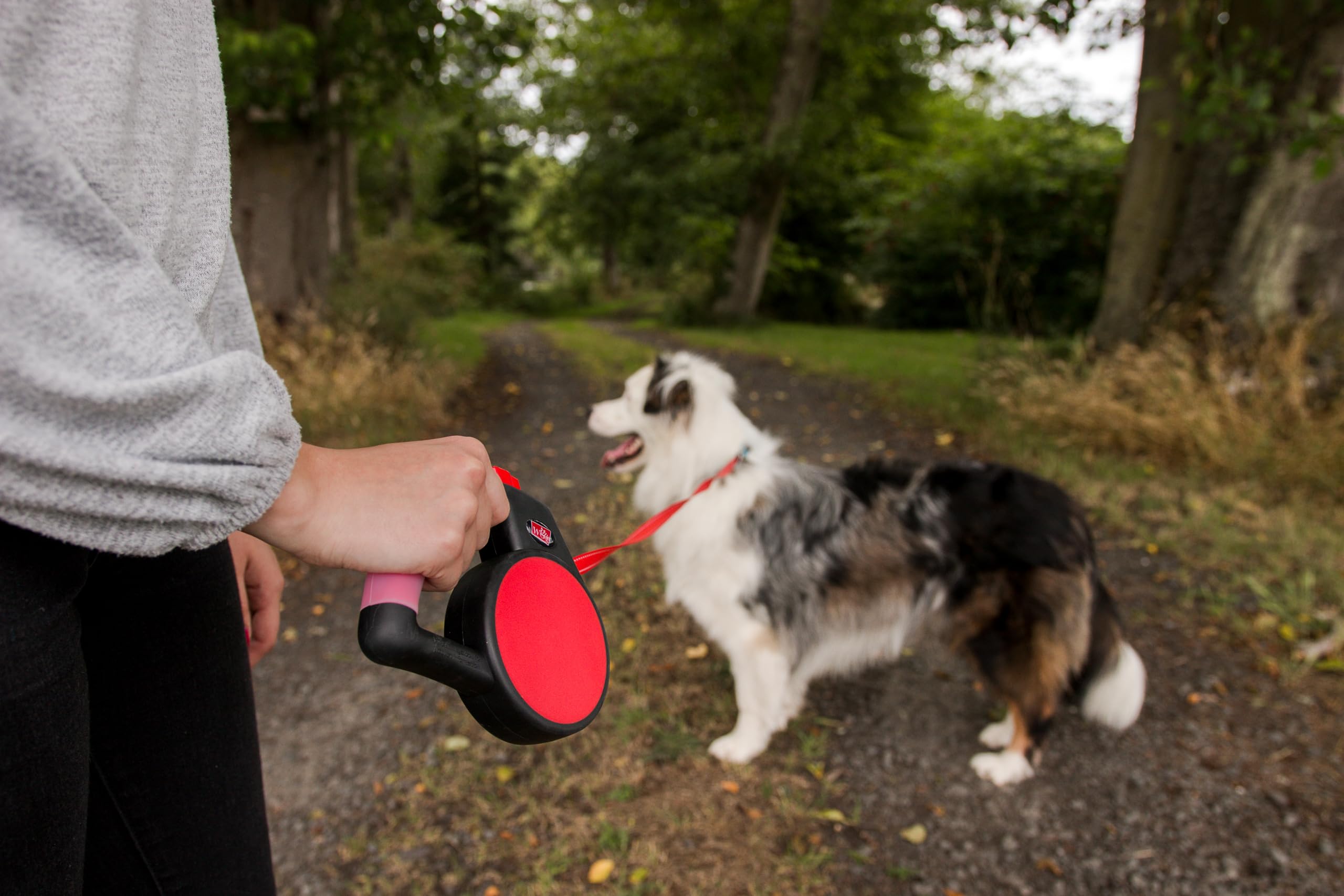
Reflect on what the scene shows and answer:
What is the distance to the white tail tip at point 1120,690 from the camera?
280 cm

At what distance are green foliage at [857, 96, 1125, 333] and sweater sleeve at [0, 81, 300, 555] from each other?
453 inches

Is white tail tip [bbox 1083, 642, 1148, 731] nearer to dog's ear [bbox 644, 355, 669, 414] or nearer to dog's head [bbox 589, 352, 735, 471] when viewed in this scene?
dog's head [bbox 589, 352, 735, 471]

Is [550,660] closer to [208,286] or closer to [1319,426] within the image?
[208,286]

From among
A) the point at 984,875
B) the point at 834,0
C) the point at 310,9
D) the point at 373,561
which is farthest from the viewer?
the point at 834,0

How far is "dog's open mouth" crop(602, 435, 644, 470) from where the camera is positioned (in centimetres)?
328

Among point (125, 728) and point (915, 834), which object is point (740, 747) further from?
point (125, 728)

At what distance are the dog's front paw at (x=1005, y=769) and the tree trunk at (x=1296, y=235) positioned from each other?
492 centimetres

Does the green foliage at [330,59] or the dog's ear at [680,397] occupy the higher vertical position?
the green foliage at [330,59]

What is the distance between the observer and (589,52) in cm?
1600

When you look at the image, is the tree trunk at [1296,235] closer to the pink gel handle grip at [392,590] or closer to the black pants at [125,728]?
the pink gel handle grip at [392,590]

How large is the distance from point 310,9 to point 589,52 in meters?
10.9

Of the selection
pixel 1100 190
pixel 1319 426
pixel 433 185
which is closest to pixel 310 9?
pixel 1319 426

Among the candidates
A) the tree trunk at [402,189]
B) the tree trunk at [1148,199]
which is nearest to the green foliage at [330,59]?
the tree trunk at [1148,199]

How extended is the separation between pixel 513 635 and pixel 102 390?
43cm
